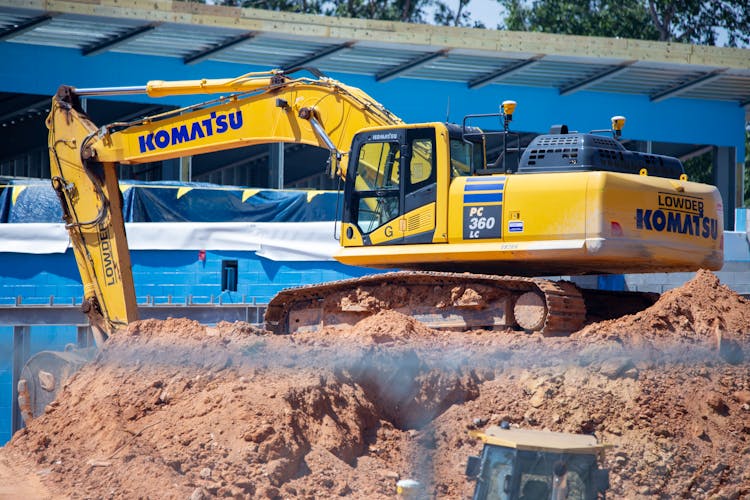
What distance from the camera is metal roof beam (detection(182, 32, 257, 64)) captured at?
872 inches

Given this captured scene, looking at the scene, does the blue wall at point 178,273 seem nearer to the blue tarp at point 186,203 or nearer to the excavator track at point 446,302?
the blue tarp at point 186,203

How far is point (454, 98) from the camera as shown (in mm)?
24516

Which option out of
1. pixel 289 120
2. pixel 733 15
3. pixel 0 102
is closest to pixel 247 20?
pixel 0 102

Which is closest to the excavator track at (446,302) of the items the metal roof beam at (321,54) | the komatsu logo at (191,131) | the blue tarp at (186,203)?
the komatsu logo at (191,131)

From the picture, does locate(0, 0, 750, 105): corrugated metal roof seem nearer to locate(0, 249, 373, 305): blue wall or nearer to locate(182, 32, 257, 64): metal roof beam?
locate(182, 32, 257, 64): metal roof beam

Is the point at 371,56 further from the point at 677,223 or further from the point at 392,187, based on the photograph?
the point at 677,223

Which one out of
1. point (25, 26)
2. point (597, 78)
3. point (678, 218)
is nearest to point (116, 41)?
point (25, 26)

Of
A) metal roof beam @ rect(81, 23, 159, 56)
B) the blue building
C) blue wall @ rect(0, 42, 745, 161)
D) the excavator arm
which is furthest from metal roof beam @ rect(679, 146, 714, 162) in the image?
the excavator arm

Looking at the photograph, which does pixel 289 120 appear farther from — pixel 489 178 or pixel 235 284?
pixel 235 284

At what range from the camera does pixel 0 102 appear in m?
25.6

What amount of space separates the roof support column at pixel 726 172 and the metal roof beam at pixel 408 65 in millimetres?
8129

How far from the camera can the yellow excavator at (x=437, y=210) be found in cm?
1031

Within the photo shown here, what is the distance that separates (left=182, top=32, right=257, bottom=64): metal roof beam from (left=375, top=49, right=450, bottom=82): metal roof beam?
3.39 metres

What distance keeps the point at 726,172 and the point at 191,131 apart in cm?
1798
